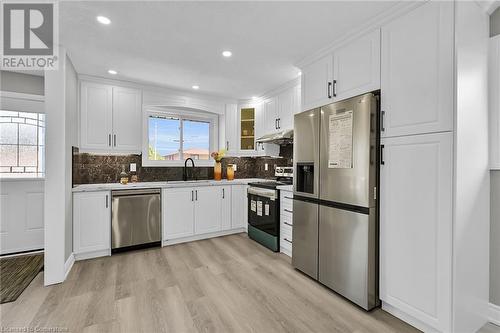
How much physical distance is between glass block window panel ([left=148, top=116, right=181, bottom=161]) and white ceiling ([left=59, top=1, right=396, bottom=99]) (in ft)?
3.24

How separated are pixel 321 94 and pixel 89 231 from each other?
3389mm

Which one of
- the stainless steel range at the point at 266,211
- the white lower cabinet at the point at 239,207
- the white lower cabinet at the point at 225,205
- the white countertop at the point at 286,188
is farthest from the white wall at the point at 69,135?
the white countertop at the point at 286,188

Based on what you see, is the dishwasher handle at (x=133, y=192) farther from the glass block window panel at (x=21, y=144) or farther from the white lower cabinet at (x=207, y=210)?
the glass block window panel at (x=21, y=144)

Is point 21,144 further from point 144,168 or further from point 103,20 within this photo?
point 103,20

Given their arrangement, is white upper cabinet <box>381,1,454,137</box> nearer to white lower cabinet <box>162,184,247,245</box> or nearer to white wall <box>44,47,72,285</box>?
white lower cabinet <box>162,184,247,245</box>

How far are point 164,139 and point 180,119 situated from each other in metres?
0.49

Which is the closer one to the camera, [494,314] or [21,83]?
[494,314]

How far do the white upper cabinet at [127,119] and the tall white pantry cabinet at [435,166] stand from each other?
132 inches

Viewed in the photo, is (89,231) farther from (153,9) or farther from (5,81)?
(153,9)

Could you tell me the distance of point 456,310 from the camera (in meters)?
1.58

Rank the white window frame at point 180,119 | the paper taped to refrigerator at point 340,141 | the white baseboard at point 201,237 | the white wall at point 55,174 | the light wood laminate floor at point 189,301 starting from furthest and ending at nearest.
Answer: the white window frame at point 180,119
the white baseboard at point 201,237
the white wall at point 55,174
the paper taped to refrigerator at point 340,141
the light wood laminate floor at point 189,301

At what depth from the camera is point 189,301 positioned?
2.16m

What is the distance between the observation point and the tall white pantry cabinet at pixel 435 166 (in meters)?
1.59

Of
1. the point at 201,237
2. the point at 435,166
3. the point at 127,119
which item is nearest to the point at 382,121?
the point at 435,166
